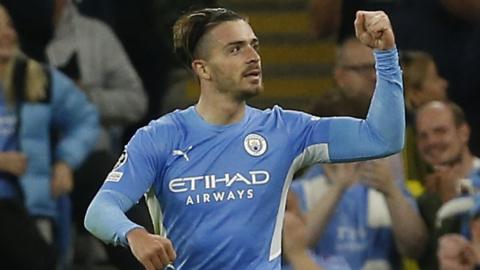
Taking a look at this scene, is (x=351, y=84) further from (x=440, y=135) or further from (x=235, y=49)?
(x=235, y=49)

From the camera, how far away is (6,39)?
866cm

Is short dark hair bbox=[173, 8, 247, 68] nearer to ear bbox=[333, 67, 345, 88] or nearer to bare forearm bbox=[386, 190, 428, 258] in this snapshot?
bare forearm bbox=[386, 190, 428, 258]

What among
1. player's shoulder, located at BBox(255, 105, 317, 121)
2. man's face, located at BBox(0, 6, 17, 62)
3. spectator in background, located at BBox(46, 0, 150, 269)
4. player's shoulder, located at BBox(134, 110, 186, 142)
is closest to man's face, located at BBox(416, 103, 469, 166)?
spectator in background, located at BBox(46, 0, 150, 269)

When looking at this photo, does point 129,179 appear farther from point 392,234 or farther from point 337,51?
point 337,51

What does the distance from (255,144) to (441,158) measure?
2494 mm

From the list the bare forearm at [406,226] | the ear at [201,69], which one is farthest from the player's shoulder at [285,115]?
the bare forearm at [406,226]

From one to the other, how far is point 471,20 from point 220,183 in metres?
3.51

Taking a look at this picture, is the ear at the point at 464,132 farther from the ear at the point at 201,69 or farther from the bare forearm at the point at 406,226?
the ear at the point at 201,69

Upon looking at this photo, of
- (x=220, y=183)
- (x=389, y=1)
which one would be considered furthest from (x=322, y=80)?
(x=220, y=183)

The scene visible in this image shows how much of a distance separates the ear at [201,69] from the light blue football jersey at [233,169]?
15cm

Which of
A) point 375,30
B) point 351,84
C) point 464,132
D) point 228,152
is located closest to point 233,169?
point 228,152

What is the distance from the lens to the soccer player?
576 cm

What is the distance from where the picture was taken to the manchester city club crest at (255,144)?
5.89 meters

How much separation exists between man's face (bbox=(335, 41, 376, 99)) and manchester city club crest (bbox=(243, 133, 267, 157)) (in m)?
2.56
